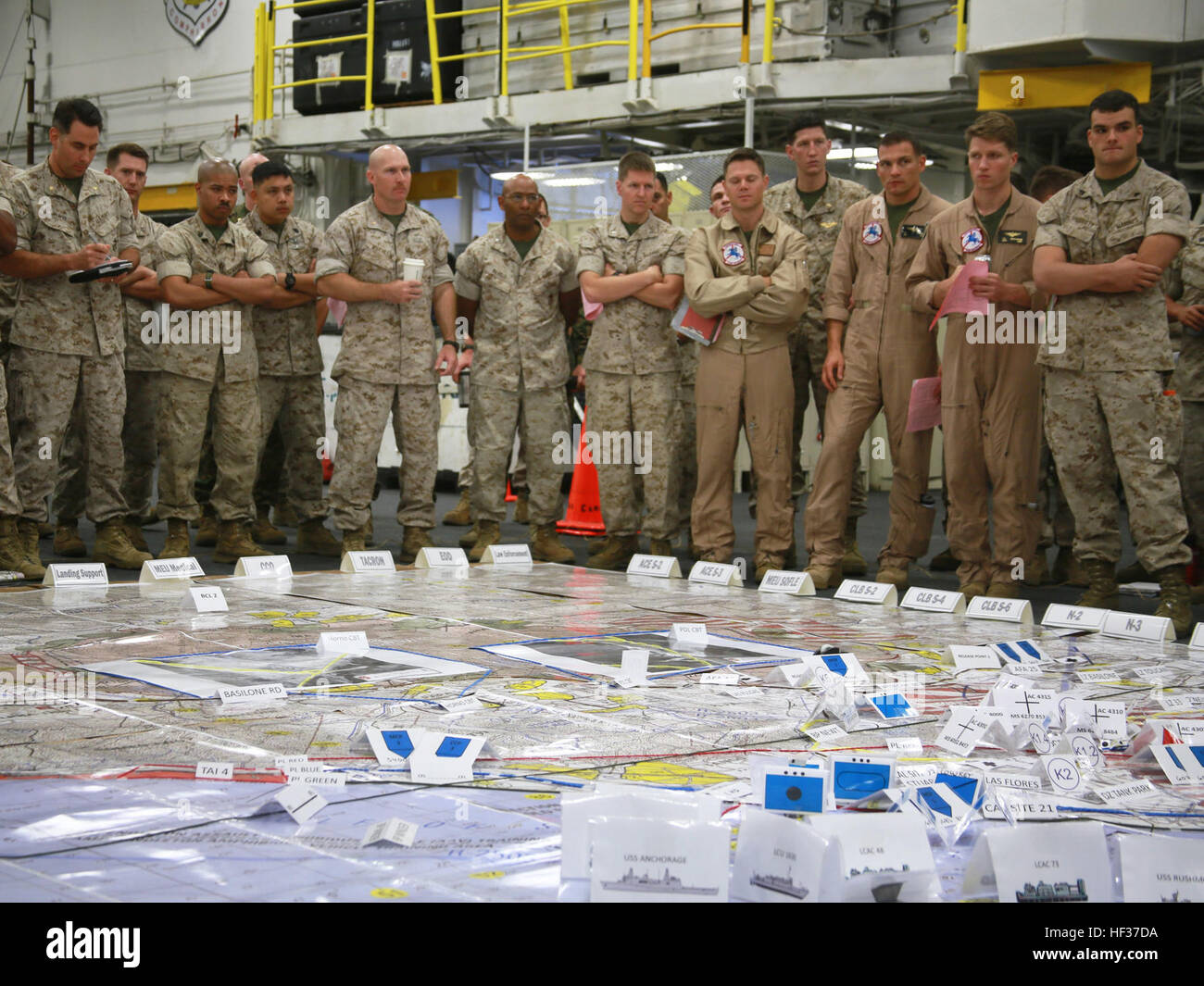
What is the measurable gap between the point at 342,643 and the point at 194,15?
1307cm

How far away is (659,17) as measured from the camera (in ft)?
38.1

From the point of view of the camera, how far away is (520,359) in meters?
6.41

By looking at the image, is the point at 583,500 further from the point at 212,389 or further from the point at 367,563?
the point at 212,389

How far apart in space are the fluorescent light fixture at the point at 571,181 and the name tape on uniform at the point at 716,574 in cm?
631

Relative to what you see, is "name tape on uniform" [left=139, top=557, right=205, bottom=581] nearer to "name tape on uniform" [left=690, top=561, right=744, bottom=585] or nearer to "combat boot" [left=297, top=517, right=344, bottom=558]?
"combat boot" [left=297, top=517, right=344, bottom=558]

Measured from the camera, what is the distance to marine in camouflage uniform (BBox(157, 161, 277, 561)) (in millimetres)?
6109

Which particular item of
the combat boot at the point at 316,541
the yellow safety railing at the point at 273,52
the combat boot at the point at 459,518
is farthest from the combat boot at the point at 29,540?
the yellow safety railing at the point at 273,52

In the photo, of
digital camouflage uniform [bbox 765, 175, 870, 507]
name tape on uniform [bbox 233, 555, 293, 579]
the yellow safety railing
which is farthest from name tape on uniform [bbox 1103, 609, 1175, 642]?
the yellow safety railing

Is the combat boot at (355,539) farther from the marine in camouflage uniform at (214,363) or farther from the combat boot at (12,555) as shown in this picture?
the combat boot at (12,555)

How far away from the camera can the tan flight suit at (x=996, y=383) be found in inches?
209

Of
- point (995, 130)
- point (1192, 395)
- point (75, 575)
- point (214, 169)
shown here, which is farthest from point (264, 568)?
point (1192, 395)

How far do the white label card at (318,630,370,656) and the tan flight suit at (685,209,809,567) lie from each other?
244cm
